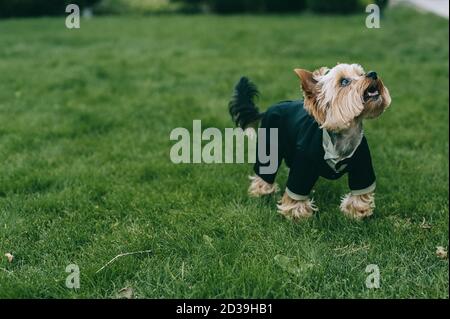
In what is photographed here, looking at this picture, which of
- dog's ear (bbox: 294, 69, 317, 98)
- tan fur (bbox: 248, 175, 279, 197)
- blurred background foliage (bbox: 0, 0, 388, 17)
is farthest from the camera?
blurred background foliage (bbox: 0, 0, 388, 17)

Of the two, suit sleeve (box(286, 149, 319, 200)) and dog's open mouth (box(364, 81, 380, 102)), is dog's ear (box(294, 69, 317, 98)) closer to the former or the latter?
dog's open mouth (box(364, 81, 380, 102))

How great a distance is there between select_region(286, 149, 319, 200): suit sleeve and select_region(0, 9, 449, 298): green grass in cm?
26

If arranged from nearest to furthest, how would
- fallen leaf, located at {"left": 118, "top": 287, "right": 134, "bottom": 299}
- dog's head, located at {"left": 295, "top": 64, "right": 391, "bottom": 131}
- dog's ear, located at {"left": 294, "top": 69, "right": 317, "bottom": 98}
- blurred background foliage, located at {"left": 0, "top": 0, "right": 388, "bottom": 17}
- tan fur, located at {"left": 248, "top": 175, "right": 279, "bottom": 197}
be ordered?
fallen leaf, located at {"left": 118, "top": 287, "right": 134, "bottom": 299} < dog's head, located at {"left": 295, "top": 64, "right": 391, "bottom": 131} < dog's ear, located at {"left": 294, "top": 69, "right": 317, "bottom": 98} < tan fur, located at {"left": 248, "top": 175, "right": 279, "bottom": 197} < blurred background foliage, located at {"left": 0, "top": 0, "right": 388, "bottom": 17}

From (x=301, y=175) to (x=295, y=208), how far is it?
0.30 metres

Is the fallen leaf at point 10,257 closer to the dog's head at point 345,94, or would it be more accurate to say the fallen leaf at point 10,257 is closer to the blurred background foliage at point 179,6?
the dog's head at point 345,94

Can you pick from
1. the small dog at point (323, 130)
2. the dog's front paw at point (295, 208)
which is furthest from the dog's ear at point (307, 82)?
the dog's front paw at point (295, 208)

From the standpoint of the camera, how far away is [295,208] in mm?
4359

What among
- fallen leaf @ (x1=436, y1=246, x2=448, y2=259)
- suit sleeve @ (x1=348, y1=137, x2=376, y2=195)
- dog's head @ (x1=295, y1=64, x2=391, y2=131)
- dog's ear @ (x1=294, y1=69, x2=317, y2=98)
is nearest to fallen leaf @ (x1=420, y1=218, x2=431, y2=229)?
fallen leaf @ (x1=436, y1=246, x2=448, y2=259)

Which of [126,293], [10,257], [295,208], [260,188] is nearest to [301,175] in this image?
[295,208]

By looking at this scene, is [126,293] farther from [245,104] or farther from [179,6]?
[179,6]

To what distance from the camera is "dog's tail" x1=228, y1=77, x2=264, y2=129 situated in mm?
4926

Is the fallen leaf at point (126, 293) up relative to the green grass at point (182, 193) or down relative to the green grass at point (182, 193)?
down

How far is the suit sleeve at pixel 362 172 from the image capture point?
4.14m

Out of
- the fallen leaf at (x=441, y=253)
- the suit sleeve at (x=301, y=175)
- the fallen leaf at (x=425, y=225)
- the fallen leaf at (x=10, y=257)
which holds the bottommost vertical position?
the fallen leaf at (x=10, y=257)
